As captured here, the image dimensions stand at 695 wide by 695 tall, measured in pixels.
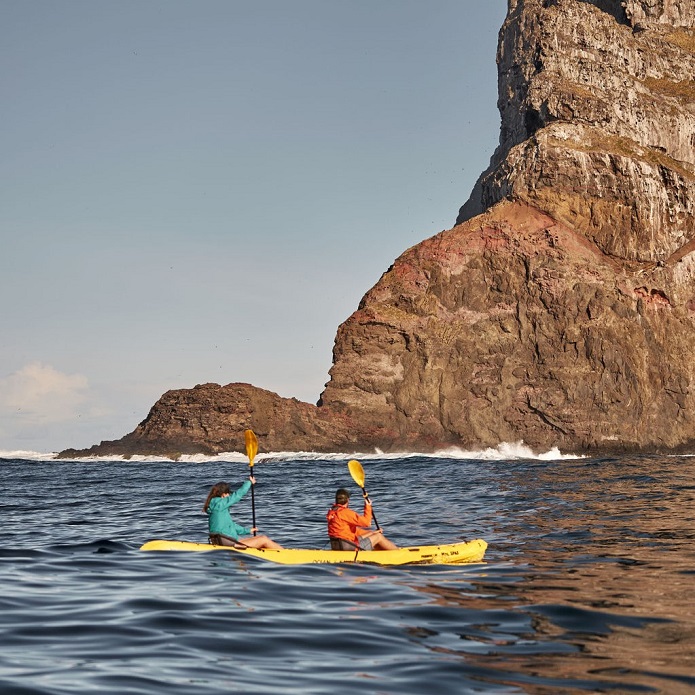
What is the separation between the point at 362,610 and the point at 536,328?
68.9m

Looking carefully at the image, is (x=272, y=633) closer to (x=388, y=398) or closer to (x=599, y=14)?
(x=388, y=398)

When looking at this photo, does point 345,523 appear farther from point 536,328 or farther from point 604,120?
point 604,120

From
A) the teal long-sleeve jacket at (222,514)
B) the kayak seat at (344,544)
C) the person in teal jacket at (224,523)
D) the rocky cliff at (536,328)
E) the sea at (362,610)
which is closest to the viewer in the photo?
the sea at (362,610)

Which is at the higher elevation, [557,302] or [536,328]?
[557,302]

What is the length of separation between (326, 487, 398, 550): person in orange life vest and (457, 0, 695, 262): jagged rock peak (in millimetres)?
69315

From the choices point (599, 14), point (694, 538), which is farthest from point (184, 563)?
point (599, 14)

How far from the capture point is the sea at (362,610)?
764 centimetres

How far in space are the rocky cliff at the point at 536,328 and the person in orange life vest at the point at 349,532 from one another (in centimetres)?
5538

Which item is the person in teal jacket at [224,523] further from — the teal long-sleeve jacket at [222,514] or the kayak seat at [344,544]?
the kayak seat at [344,544]

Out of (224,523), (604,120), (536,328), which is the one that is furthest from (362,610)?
(604,120)

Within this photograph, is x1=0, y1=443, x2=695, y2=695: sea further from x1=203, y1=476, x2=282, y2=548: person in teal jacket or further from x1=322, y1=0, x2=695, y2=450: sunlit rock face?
x1=322, y1=0, x2=695, y2=450: sunlit rock face

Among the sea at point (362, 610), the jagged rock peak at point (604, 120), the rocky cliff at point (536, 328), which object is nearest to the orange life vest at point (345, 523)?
the sea at point (362, 610)

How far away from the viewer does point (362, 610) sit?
11.0 m

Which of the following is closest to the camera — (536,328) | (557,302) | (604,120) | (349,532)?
(349,532)
